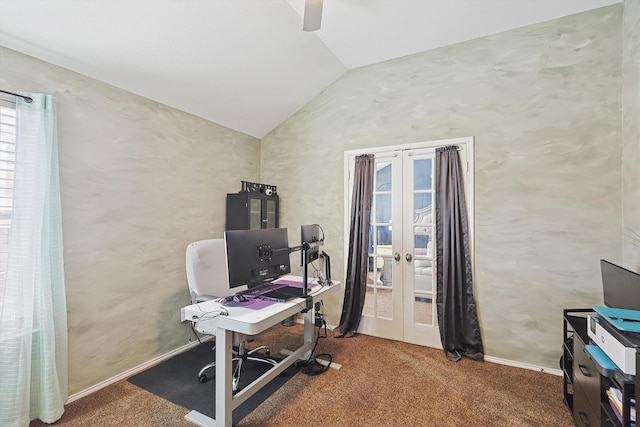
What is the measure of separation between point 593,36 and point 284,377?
3945mm

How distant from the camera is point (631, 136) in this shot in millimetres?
2250

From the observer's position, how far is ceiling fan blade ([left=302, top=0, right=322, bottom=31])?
1.85m

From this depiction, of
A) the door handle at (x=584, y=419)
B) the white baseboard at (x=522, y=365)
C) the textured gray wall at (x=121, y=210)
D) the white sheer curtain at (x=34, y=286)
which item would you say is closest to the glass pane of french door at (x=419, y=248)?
the white baseboard at (x=522, y=365)

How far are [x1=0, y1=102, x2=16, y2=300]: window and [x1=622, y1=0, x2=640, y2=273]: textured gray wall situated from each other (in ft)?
14.3

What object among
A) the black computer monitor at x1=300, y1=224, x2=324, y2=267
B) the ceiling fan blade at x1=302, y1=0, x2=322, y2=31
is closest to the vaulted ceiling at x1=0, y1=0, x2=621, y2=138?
the ceiling fan blade at x1=302, y1=0, x2=322, y2=31

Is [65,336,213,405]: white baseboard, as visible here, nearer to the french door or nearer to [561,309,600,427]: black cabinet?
the french door

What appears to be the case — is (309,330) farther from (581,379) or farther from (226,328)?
(581,379)

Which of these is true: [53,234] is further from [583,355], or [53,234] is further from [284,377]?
[583,355]

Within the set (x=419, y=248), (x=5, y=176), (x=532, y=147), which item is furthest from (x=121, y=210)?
(x=532, y=147)

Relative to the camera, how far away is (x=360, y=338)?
3.38m

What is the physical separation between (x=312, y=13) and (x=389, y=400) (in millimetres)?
2810

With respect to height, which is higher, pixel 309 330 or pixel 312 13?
pixel 312 13

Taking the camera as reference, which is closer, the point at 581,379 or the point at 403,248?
the point at 581,379

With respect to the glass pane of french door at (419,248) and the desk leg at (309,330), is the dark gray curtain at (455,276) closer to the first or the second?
the glass pane of french door at (419,248)
